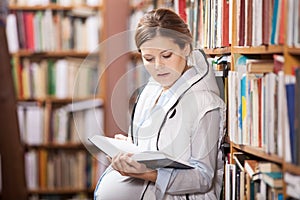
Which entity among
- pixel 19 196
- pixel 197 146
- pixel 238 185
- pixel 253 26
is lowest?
pixel 19 196

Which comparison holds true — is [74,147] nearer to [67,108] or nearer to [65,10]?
[67,108]

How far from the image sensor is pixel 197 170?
211 cm

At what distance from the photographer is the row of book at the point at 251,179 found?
179cm

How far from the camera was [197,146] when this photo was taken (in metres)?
2.12

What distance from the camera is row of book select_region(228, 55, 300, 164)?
1665 mm

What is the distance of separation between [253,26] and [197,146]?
440 millimetres

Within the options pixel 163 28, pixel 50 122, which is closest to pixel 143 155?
pixel 163 28

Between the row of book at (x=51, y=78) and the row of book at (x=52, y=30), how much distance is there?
11 cm

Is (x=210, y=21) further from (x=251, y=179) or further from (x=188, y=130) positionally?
→ (x=251, y=179)

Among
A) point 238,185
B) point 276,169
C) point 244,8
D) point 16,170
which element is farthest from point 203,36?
point 16,170

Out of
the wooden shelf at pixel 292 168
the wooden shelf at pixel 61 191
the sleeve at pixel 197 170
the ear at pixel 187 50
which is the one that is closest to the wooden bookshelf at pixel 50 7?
the wooden shelf at pixel 61 191

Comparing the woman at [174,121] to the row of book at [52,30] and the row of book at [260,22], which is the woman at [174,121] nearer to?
the row of book at [260,22]

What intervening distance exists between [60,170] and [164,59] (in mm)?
2813

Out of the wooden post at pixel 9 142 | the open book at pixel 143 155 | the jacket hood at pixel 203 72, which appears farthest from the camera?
the wooden post at pixel 9 142
